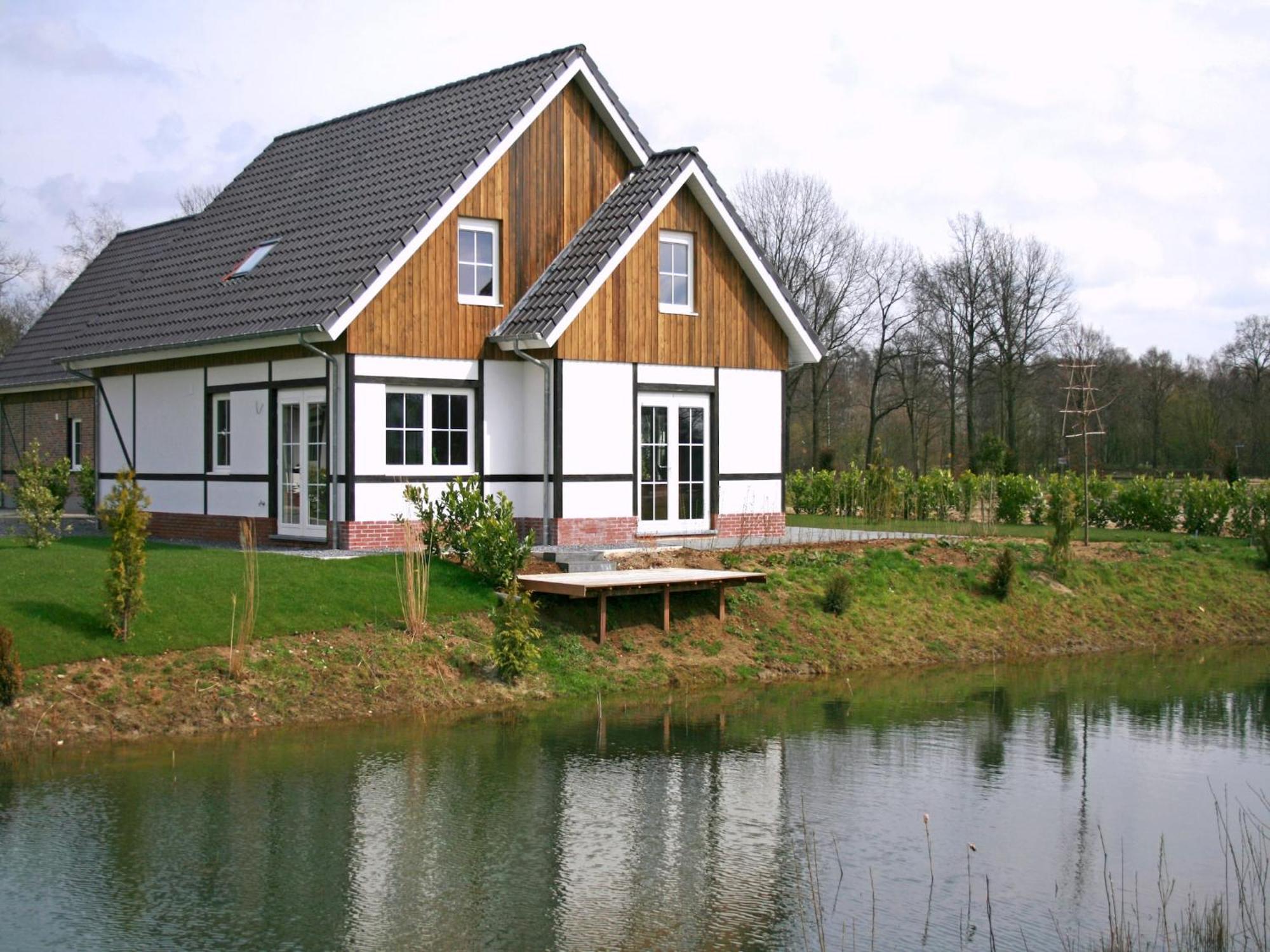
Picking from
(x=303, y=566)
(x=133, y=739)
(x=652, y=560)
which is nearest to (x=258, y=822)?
(x=133, y=739)

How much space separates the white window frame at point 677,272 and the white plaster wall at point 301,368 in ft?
16.4

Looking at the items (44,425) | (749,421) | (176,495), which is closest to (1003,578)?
(749,421)

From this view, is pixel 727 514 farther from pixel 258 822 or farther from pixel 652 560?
pixel 258 822

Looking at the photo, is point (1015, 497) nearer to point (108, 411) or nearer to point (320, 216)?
point (320, 216)

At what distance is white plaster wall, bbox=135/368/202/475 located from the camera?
21.4 metres

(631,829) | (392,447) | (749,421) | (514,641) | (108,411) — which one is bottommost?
(631,829)

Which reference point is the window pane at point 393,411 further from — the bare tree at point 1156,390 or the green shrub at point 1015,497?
the bare tree at point 1156,390

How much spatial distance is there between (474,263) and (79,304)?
1413 cm

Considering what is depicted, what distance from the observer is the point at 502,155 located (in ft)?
66.4

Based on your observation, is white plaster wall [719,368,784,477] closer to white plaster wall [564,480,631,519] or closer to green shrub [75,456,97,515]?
white plaster wall [564,480,631,519]

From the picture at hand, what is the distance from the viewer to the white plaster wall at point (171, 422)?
70.2 feet

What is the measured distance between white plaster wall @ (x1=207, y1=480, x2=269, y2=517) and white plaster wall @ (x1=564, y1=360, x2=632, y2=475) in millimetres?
4438

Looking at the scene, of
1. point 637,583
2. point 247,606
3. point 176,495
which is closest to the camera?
point 247,606

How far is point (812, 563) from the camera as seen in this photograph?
19.9 metres
